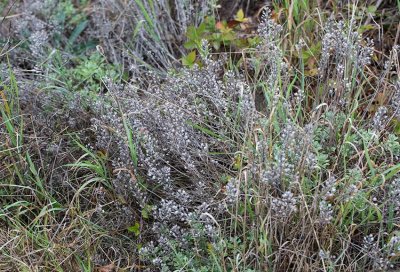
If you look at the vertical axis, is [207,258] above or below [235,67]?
below

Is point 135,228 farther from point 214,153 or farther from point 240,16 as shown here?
point 240,16

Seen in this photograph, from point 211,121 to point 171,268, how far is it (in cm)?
67

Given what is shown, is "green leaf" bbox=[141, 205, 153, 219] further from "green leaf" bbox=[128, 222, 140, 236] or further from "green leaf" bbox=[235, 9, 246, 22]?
"green leaf" bbox=[235, 9, 246, 22]

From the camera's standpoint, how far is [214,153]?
2.59 meters

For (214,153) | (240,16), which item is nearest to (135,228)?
(214,153)

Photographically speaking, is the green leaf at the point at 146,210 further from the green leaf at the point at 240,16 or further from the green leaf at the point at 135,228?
the green leaf at the point at 240,16

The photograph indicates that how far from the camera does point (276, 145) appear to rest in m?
2.49

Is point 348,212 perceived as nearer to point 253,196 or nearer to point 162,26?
point 253,196

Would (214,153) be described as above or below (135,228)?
above

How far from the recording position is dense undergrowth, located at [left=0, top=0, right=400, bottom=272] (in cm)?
230

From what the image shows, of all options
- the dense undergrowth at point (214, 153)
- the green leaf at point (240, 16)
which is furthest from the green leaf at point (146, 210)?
the green leaf at point (240, 16)

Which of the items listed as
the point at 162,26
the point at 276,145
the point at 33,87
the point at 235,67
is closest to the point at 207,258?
the point at 276,145

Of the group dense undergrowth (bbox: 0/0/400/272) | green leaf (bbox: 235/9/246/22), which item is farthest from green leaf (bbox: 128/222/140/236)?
green leaf (bbox: 235/9/246/22)

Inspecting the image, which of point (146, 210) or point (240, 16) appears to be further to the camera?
point (240, 16)
